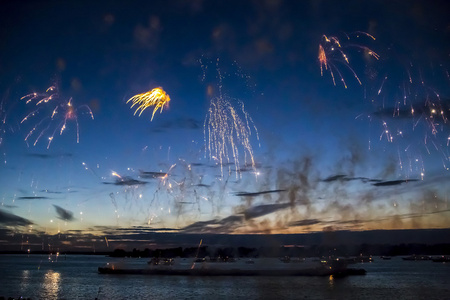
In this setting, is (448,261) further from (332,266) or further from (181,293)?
(181,293)

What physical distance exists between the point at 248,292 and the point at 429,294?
83.3 feet

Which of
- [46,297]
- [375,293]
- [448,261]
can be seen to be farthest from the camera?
[448,261]

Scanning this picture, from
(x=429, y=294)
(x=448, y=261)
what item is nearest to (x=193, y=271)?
(x=429, y=294)

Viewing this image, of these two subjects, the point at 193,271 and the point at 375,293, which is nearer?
the point at 375,293

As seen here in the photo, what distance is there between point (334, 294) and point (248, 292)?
39.8ft

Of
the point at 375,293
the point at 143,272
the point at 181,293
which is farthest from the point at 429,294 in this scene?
the point at 143,272

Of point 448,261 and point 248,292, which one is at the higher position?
point 248,292

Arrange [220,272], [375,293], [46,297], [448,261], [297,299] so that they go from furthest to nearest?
1. [448,261]
2. [220,272]
3. [375,293]
4. [46,297]
5. [297,299]

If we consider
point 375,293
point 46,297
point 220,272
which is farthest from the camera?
point 220,272

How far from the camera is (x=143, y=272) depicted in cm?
9700

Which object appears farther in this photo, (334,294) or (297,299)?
(334,294)

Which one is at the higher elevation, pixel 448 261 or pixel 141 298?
pixel 141 298

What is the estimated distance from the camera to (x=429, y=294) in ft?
176

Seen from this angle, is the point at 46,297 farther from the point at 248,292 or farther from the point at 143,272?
the point at 143,272
